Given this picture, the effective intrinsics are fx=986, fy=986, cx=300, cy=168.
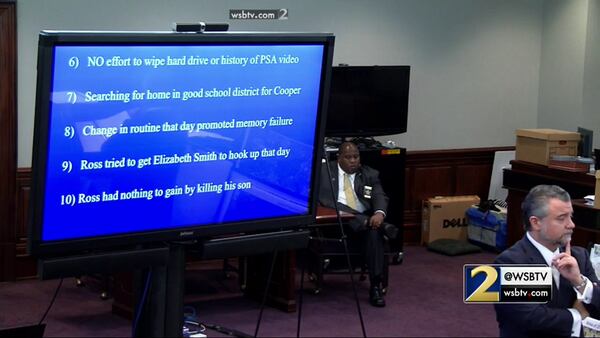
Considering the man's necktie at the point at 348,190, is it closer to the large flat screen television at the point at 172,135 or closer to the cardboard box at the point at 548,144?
the cardboard box at the point at 548,144

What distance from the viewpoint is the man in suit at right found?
3.88 m

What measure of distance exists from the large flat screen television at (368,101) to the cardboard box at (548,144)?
1178 mm

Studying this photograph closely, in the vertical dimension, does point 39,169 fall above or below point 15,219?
above

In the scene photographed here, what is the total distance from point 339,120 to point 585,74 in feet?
9.05

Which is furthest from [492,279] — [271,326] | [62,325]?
[62,325]

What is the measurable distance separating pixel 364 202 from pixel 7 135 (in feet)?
9.76

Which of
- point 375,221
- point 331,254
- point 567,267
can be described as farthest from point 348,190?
point 567,267

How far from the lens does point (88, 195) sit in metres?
3.43

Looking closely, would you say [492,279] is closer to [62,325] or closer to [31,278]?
[62,325]

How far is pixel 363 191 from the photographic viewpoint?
8148 millimetres

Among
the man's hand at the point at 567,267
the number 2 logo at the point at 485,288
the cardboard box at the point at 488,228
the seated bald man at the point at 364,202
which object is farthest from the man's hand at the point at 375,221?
the number 2 logo at the point at 485,288

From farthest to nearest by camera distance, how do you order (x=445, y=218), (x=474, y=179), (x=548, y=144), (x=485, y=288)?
1. (x=474, y=179)
2. (x=445, y=218)
3. (x=548, y=144)
4. (x=485, y=288)

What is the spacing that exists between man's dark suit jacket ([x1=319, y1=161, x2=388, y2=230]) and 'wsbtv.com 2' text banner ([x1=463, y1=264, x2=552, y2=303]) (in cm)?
446

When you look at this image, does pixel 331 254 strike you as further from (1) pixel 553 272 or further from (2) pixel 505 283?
(2) pixel 505 283
